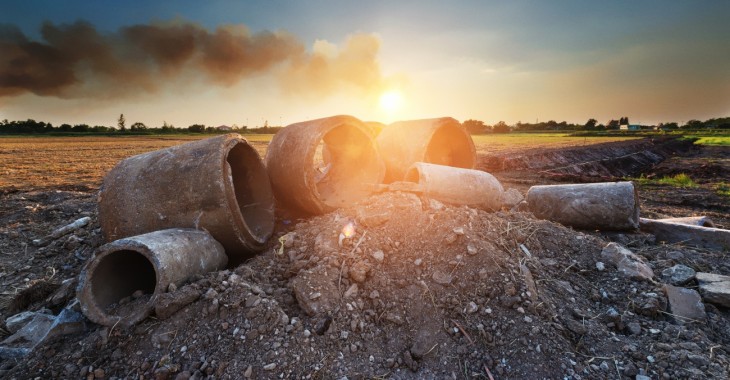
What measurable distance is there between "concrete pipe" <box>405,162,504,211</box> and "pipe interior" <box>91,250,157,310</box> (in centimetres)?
382

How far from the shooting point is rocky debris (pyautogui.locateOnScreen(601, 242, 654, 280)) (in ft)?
12.3

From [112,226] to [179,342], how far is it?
7.05ft

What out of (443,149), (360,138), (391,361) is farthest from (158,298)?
(443,149)

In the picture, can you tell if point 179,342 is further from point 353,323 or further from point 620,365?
point 620,365

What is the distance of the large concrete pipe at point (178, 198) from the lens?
13.0ft

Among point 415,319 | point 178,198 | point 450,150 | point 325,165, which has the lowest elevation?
point 415,319

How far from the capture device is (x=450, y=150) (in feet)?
28.0

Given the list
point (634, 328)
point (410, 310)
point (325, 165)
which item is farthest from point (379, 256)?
point (325, 165)

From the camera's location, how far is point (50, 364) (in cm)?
276

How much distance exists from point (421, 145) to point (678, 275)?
13.8ft

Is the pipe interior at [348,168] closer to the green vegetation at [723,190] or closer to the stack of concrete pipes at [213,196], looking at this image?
the stack of concrete pipes at [213,196]

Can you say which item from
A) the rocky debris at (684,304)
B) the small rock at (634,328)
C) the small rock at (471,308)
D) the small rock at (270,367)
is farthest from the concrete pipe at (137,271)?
the rocky debris at (684,304)

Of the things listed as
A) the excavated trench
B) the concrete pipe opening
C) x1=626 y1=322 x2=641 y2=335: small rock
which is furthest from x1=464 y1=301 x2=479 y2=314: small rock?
the excavated trench

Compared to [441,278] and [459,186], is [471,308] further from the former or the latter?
[459,186]
